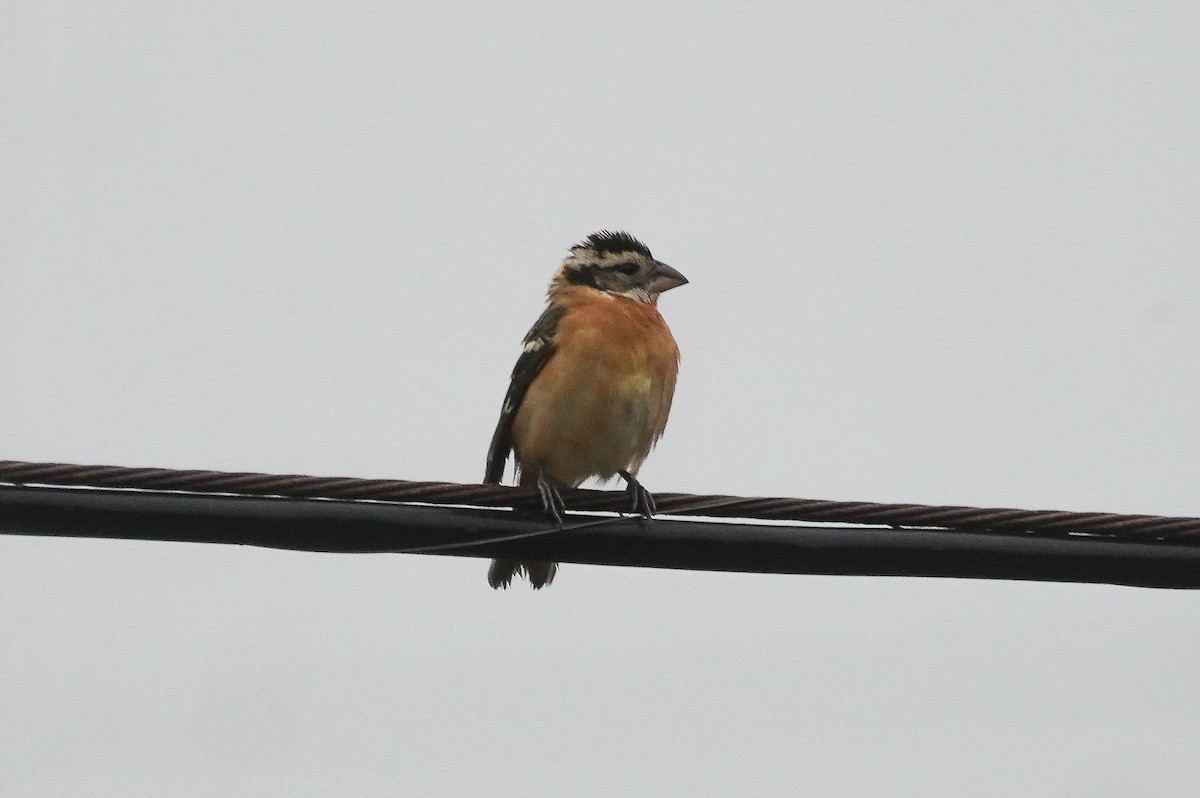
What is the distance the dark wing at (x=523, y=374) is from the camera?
768 cm

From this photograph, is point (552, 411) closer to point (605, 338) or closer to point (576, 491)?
point (605, 338)

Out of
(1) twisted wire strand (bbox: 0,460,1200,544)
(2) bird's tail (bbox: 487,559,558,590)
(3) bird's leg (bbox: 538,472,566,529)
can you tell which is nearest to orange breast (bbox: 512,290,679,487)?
(2) bird's tail (bbox: 487,559,558,590)

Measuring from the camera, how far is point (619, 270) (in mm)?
8641

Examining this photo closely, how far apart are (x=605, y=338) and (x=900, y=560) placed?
2.75m

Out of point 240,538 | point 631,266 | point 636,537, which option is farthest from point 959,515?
point 631,266

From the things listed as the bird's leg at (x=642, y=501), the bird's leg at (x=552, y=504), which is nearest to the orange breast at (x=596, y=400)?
the bird's leg at (x=642, y=501)

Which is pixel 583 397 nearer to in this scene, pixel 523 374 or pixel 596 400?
pixel 596 400

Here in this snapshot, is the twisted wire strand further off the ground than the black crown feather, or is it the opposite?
the black crown feather

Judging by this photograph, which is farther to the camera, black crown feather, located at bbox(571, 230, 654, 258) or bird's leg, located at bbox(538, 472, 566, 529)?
black crown feather, located at bbox(571, 230, 654, 258)

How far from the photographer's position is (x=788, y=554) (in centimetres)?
514

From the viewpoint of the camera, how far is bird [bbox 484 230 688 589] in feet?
24.5

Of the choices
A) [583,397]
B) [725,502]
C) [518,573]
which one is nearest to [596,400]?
[583,397]

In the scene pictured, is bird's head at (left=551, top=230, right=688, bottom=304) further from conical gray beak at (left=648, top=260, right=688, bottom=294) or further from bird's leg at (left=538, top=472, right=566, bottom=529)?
bird's leg at (left=538, top=472, right=566, bottom=529)

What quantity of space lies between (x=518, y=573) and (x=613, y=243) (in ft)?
7.23
